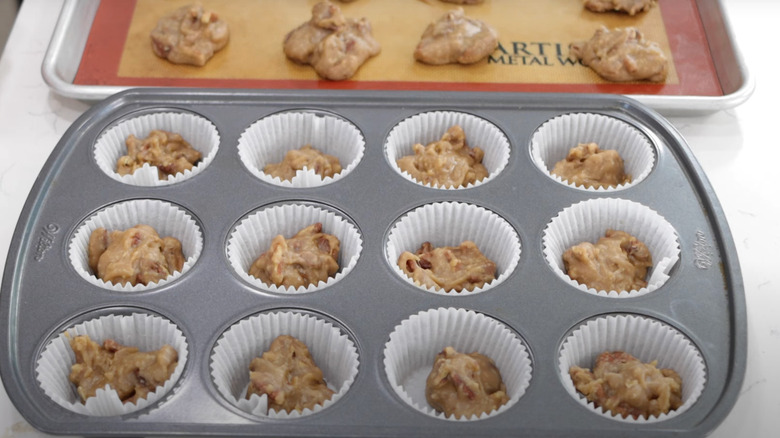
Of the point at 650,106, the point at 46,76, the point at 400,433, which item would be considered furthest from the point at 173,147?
the point at 650,106

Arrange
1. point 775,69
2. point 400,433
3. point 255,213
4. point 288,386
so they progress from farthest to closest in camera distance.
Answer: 1. point 775,69
2. point 255,213
3. point 288,386
4. point 400,433

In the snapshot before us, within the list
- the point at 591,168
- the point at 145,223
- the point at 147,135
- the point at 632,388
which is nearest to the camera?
the point at 632,388

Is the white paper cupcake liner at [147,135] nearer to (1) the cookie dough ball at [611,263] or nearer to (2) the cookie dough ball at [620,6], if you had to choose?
(1) the cookie dough ball at [611,263]

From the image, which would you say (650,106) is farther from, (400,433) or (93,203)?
(93,203)

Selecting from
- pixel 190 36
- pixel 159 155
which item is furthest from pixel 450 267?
pixel 190 36

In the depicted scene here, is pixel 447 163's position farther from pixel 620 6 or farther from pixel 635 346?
pixel 620 6

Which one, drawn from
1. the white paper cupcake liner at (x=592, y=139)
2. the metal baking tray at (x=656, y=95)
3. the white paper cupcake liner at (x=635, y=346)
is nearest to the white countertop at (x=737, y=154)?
the metal baking tray at (x=656, y=95)
